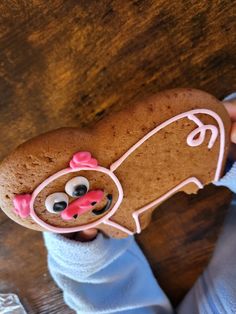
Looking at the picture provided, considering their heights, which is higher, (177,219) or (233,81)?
(233,81)

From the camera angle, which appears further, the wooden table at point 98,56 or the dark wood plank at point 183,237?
the dark wood plank at point 183,237

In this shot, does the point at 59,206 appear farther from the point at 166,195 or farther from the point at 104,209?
the point at 166,195

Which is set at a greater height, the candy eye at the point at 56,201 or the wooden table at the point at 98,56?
the wooden table at the point at 98,56

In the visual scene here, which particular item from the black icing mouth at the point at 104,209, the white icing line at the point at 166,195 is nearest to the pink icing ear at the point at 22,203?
the black icing mouth at the point at 104,209

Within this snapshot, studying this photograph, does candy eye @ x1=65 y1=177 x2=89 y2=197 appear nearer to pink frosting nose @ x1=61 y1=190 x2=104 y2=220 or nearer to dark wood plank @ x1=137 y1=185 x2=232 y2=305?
pink frosting nose @ x1=61 y1=190 x2=104 y2=220

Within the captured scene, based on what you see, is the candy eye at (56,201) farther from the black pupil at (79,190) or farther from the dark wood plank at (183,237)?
the dark wood plank at (183,237)

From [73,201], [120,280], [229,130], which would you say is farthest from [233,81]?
[120,280]

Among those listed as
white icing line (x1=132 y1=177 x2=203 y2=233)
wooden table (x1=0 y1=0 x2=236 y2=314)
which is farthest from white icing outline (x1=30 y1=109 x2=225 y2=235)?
wooden table (x1=0 y1=0 x2=236 y2=314)

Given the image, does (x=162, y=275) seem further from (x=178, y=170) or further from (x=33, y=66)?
(x=33, y=66)
